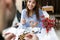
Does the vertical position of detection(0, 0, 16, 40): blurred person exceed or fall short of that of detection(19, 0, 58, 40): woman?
it exceeds it

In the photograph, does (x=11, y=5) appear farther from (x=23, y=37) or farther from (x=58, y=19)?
(x=58, y=19)

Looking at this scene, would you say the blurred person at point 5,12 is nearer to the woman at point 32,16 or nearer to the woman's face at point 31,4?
the woman at point 32,16

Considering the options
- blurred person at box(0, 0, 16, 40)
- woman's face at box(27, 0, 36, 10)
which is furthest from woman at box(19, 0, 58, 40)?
blurred person at box(0, 0, 16, 40)

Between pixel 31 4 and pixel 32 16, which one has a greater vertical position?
pixel 31 4

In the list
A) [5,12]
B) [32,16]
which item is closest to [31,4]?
[32,16]

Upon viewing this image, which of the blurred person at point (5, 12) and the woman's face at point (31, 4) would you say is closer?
the blurred person at point (5, 12)

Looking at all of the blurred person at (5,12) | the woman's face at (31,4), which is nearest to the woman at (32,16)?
the woman's face at (31,4)

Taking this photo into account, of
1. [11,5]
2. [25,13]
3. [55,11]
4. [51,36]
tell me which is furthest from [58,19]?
[11,5]

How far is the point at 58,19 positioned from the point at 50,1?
109 cm

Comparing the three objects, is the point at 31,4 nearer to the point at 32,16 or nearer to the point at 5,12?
the point at 32,16

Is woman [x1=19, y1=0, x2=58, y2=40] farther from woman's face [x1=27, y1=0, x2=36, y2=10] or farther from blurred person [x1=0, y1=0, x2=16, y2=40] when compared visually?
blurred person [x1=0, y1=0, x2=16, y2=40]

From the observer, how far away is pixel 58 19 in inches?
238

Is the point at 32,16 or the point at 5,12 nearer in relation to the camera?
the point at 5,12

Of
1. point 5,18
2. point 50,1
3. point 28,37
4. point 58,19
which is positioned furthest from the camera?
point 50,1
